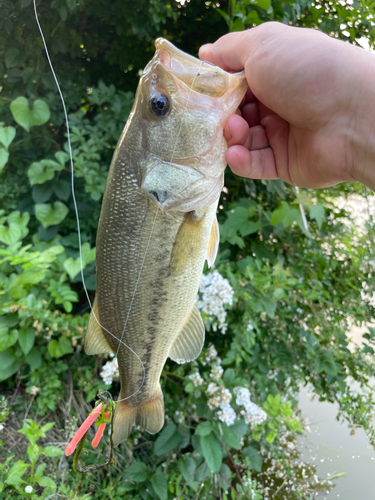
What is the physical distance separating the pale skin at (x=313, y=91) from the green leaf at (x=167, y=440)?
1.27 metres

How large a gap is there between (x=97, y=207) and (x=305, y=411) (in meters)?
2.02

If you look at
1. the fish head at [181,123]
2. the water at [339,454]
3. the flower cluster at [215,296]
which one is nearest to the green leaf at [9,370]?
the flower cluster at [215,296]

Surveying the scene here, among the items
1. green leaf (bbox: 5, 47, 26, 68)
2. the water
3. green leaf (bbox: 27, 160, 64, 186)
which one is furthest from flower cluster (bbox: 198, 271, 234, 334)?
green leaf (bbox: 5, 47, 26, 68)

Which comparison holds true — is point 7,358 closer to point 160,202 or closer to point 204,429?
point 204,429

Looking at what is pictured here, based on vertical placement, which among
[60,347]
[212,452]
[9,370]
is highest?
[60,347]

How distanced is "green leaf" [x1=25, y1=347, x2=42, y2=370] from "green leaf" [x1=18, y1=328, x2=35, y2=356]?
97 millimetres

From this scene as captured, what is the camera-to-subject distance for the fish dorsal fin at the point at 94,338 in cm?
103

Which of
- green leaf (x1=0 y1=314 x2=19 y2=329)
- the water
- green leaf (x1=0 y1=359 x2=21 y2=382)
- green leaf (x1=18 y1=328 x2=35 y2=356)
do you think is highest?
green leaf (x1=0 y1=314 x2=19 y2=329)

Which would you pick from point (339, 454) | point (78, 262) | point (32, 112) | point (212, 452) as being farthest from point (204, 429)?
point (32, 112)

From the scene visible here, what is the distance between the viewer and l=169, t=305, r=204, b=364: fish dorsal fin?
1.10 meters

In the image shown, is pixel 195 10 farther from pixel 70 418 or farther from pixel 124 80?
pixel 70 418

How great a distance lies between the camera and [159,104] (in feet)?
2.79

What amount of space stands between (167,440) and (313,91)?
1.55m

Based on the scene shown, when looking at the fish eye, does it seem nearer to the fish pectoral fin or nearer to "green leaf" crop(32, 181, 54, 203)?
the fish pectoral fin
